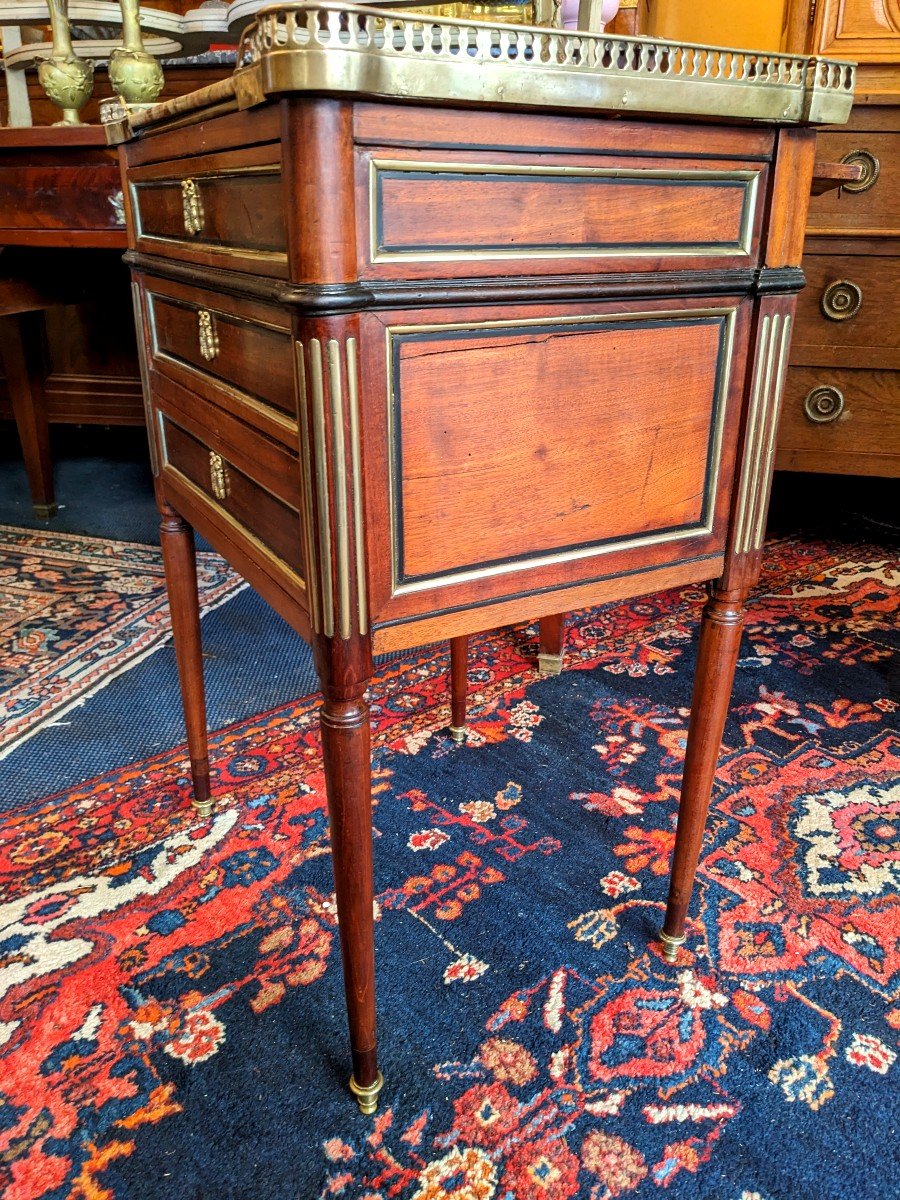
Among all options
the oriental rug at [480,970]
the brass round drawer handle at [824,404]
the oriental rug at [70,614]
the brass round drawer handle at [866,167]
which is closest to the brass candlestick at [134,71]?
the oriental rug at [70,614]

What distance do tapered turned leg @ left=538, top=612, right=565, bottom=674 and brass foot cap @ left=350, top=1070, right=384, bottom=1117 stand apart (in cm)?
93

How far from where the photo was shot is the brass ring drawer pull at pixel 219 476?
99 cm

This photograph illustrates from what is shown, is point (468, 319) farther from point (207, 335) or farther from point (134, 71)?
point (134, 71)

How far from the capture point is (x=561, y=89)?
2.31ft

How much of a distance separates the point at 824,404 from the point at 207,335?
162 cm

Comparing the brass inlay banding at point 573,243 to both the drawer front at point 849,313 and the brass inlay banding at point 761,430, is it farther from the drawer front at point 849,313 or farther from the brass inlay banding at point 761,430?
the drawer front at point 849,313

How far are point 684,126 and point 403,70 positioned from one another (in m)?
0.29

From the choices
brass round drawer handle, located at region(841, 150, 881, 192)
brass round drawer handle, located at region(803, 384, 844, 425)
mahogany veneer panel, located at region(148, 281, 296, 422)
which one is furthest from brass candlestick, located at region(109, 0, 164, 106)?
brass round drawer handle, located at region(803, 384, 844, 425)

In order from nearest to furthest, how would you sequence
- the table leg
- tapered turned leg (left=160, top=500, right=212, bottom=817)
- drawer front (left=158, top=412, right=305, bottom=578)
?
drawer front (left=158, top=412, right=305, bottom=578) < tapered turned leg (left=160, top=500, right=212, bottom=817) < the table leg

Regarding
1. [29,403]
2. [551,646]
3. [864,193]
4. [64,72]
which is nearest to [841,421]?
[864,193]

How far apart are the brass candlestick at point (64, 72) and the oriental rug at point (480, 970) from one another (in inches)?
52.4

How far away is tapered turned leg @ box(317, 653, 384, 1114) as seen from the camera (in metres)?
0.80

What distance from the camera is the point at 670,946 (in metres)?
1.12

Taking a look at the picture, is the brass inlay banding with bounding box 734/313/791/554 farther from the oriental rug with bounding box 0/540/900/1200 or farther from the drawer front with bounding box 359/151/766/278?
the oriental rug with bounding box 0/540/900/1200
